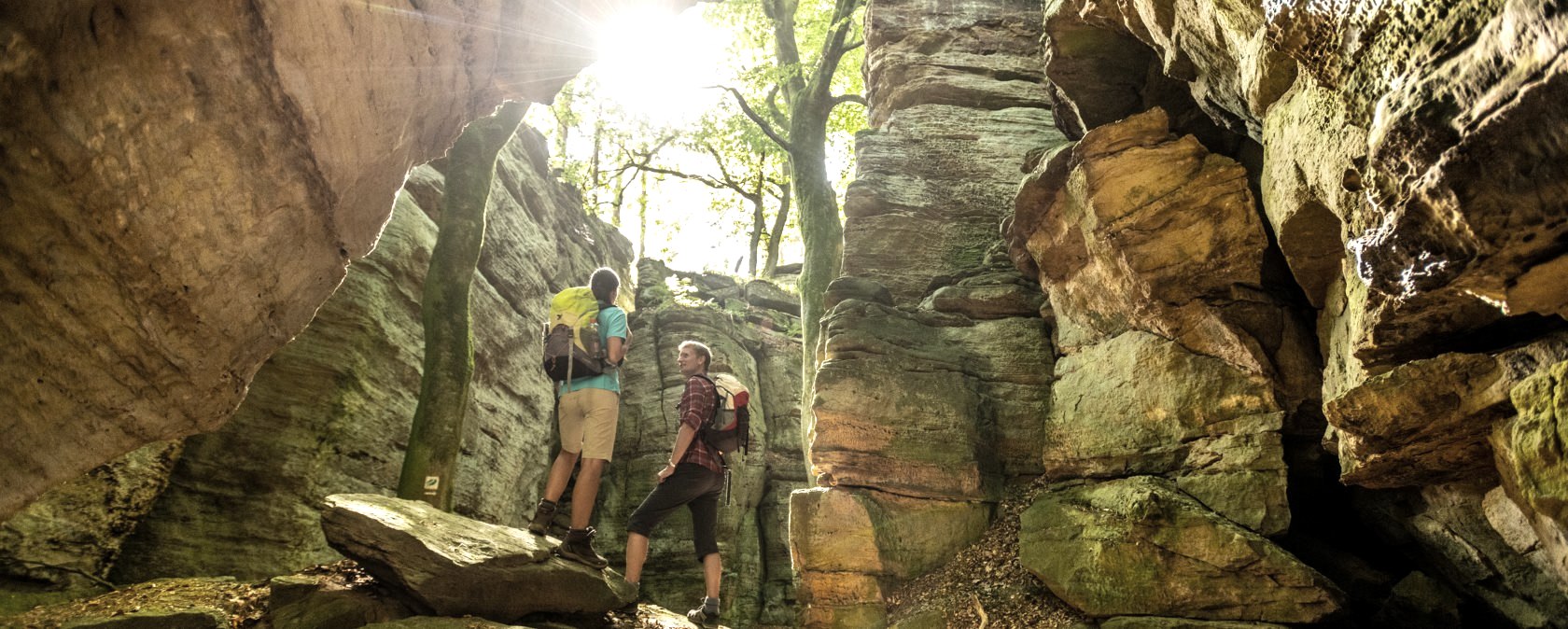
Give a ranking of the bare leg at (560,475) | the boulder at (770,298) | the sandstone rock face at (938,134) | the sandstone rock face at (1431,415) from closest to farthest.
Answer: the sandstone rock face at (1431,415) < the bare leg at (560,475) < the sandstone rock face at (938,134) < the boulder at (770,298)

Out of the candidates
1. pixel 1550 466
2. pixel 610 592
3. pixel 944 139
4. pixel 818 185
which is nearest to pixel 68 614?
pixel 610 592

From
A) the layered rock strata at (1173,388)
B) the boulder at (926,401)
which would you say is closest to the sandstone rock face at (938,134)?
the boulder at (926,401)

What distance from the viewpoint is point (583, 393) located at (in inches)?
273

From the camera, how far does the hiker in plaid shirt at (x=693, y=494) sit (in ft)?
23.4

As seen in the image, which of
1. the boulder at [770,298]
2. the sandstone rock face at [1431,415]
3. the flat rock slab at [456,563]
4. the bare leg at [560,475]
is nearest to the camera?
the sandstone rock face at [1431,415]

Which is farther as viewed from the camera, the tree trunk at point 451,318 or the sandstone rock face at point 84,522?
the tree trunk at point 451,318

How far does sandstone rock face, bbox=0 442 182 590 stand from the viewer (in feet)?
21.0

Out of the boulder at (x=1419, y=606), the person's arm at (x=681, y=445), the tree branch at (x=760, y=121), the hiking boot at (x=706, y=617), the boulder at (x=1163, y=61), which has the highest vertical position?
the tree branch at (x=760, y=121)

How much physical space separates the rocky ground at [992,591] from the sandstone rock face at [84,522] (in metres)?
6.70

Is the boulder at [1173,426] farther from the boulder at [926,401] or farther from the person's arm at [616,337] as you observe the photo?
the person's arm at [616,337]

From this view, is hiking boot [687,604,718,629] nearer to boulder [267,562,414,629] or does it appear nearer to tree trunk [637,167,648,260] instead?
boulder [267,562,414,629]

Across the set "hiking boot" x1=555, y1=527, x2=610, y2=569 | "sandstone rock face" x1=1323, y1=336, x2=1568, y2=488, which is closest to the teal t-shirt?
"hiking boot" x1=555, y1=527, x2=610, y2=569

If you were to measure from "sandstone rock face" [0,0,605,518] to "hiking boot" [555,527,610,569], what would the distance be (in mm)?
2938

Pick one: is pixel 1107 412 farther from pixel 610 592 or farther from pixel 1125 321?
pixel 610 592
